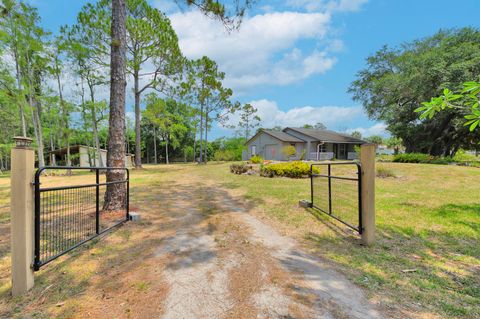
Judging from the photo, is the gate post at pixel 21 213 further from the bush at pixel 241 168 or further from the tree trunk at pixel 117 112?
the bush at pixel 241 168

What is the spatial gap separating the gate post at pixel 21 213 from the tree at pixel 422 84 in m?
16.9

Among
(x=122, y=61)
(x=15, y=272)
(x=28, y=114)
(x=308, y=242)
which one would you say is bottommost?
(x=308, y=242)

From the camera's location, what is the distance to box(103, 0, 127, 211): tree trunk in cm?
462

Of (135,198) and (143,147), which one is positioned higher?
(143,147)

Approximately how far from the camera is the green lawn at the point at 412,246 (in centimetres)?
215

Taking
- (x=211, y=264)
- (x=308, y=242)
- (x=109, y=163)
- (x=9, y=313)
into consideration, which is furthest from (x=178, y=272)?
(x=109, y=163)

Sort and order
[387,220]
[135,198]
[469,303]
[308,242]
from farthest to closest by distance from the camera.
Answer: [135,198] → [387,220] → [308,242] → [469,303]

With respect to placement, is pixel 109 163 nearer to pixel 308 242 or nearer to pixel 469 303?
pixel 308 242

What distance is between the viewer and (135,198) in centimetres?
663

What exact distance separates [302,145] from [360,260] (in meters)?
23.4

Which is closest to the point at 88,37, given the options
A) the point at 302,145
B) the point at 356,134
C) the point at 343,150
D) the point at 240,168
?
the point at 240,168

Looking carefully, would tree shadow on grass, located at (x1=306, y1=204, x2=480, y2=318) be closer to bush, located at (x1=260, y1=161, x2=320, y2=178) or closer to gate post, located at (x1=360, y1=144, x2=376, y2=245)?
gate post, located at (x1=360, y1=144, x2=376, y2=245)

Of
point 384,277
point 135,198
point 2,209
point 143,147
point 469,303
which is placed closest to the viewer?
point 469,303

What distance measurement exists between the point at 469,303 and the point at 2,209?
27.7ft
